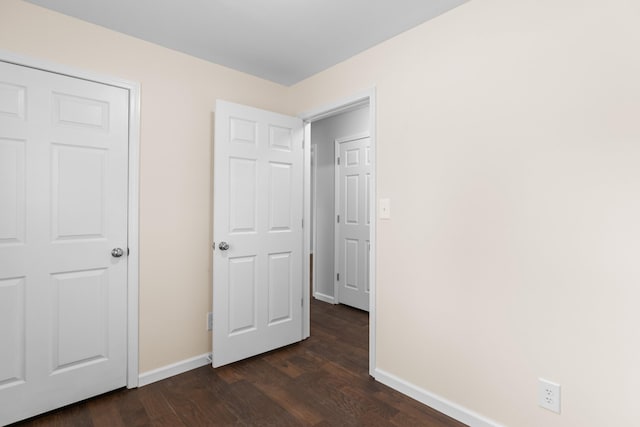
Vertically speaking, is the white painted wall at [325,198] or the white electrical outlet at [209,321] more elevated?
the white painted wall at [325,198]

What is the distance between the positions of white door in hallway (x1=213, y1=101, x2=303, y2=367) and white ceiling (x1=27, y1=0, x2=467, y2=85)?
0.46 metres

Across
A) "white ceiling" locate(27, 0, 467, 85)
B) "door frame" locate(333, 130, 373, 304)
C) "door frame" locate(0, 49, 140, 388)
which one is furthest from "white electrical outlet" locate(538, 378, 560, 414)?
"door frame" locate(333, 130, 373, 304)

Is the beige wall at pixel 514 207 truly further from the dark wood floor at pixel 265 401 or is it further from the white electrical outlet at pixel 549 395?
the dark wood floor at pixel 265 401

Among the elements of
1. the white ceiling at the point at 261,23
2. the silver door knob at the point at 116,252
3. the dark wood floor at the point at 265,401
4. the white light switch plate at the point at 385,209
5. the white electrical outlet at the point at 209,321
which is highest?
the white ceiling at the point at 261,23

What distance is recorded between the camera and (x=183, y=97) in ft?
8.20

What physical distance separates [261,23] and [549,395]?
103 inches

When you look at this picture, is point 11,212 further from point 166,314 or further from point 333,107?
point 333,107

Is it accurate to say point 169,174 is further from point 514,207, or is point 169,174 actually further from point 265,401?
point 514,207

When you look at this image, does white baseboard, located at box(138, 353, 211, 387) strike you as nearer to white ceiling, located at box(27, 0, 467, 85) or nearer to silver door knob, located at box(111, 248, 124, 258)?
silver door knob, located at box(111, 248, 124, 258)

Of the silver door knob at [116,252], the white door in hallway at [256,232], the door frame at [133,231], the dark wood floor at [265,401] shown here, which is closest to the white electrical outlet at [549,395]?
the dark wood floor at [265,401]

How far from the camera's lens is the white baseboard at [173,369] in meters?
2.29

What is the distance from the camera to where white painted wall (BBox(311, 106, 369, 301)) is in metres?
4.28

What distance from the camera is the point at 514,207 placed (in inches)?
67.2

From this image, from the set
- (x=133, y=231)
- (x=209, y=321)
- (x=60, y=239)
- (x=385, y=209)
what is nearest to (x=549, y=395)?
(x=385, y=209)
